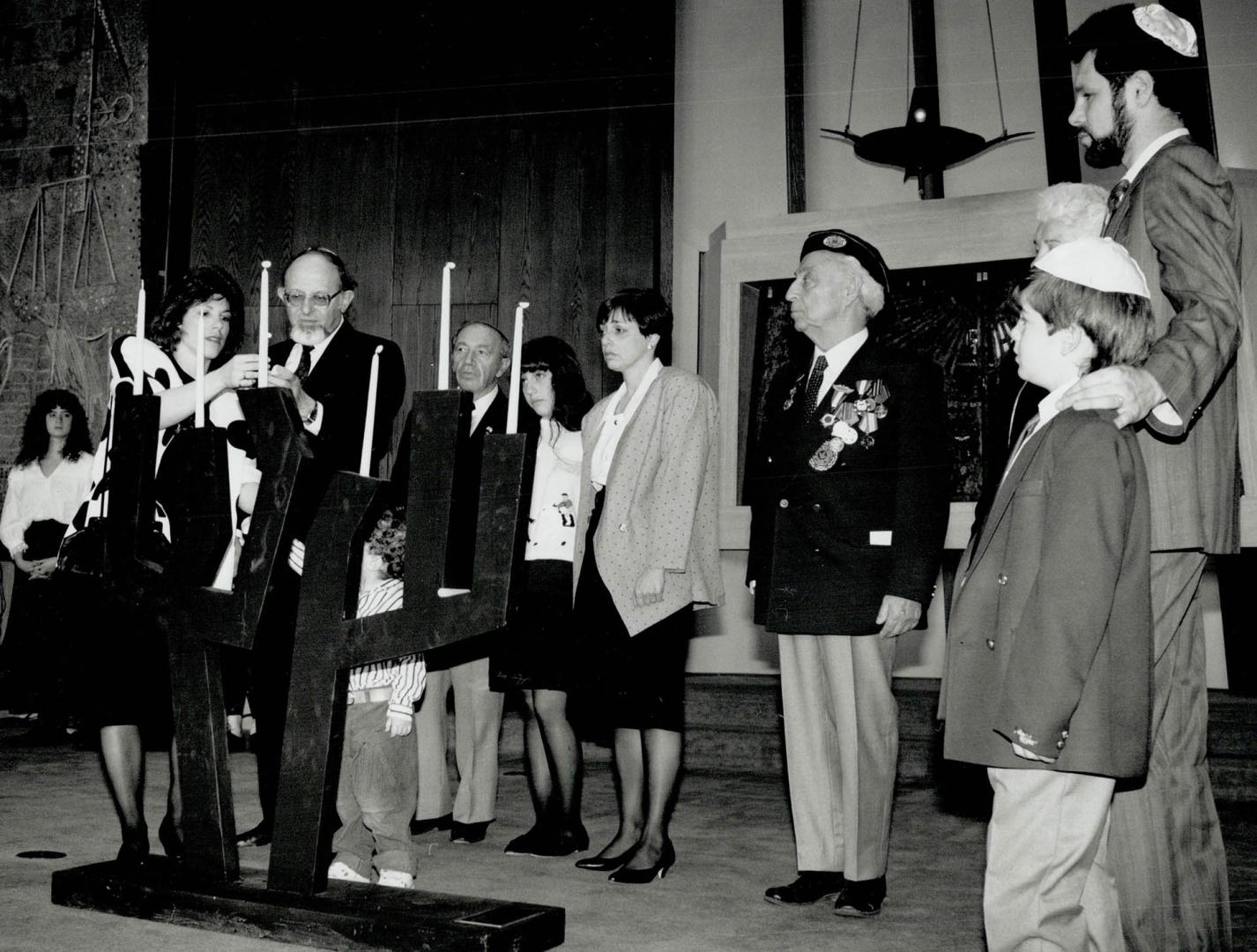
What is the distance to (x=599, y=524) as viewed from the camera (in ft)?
9.15

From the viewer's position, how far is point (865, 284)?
2.60 m

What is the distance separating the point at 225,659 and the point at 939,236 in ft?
9.75

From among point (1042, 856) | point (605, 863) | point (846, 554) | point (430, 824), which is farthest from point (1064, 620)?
point (430, 824)

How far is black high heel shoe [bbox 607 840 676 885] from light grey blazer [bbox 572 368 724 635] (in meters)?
0.50

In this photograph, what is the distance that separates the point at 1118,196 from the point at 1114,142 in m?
0.09

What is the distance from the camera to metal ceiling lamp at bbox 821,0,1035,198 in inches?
170

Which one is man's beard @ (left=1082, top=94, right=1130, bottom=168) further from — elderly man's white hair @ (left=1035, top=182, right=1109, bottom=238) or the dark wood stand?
the dark wood stand

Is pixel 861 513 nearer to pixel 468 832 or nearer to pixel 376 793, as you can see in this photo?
pixel 376 793

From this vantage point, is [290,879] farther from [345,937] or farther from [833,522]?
[833,522]

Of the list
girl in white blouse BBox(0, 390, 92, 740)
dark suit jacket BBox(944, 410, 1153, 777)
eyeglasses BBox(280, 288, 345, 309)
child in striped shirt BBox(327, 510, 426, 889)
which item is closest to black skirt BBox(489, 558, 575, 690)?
child in striped shirt BBox(327, 510, 426, 889)

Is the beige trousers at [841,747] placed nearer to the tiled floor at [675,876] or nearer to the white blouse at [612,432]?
the tiled floor at [675,876]

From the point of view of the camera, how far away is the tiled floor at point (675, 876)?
214 centimetres

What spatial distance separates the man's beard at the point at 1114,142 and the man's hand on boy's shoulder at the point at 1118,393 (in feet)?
1.57

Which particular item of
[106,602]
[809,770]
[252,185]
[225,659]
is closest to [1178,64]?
[809,770]
